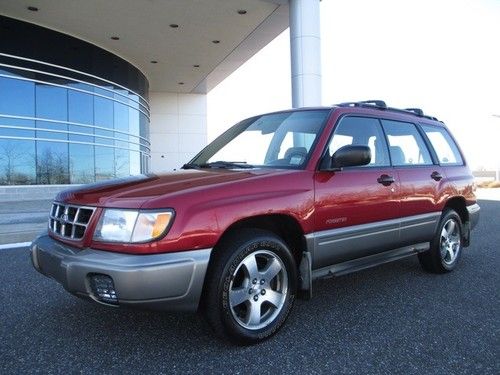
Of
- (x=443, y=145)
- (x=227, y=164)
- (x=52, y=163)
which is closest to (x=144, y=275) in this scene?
(x=227, y=164)

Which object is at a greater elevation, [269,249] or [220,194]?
[220,194]

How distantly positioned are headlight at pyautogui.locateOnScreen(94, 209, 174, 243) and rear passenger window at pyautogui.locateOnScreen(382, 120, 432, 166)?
249 cm

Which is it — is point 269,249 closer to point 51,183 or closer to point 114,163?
point 51,183

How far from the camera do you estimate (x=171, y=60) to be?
20.6 meters

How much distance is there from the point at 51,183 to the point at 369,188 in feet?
47.3

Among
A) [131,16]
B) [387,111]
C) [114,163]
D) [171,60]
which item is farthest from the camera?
[171,60]

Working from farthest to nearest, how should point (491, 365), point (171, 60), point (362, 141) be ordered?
point (171, 60)
point (362, 141)
point (491, 365)

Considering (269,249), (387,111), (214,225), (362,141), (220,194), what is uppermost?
(387,111)

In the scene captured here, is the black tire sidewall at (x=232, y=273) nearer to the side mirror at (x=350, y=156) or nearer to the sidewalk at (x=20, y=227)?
the side mirror at (x=350, y=156)

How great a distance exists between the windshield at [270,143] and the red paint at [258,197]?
14 centimetres

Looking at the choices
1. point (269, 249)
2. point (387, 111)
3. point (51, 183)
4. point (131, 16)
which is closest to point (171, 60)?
point (131, 16)

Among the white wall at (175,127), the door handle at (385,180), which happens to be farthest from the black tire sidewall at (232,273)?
the white wall at (175,127)

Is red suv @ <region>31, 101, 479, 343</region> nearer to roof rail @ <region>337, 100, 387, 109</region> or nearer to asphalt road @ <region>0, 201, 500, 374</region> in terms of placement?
roof rail @ <region>337, 100, 387, 109</region>

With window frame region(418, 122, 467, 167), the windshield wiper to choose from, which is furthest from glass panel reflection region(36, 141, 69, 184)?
window frame region(418, 122, 467, 167)
